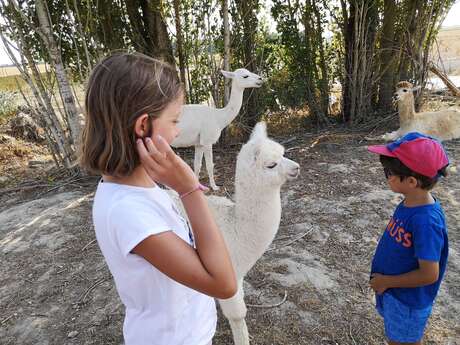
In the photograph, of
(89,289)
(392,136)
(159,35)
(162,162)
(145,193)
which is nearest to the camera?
(162,162)

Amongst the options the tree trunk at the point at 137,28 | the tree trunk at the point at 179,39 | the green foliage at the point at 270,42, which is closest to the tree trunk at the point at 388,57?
the green foliage at the point at 270,42

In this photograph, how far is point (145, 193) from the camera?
97cm

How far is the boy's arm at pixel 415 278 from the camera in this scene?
1387 mm

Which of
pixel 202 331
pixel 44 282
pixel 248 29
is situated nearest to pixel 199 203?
pixel 202 331

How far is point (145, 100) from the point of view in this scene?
924 millimetres

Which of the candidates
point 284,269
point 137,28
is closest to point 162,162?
point 284,269

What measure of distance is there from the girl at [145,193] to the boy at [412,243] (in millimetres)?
869

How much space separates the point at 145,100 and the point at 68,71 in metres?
5.41

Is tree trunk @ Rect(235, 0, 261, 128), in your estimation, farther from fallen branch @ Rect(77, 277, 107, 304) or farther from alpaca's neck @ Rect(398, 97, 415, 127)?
fallen branch @ Rect(77, 277, 107, 304)

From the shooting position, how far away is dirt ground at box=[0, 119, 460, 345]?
8.04ft

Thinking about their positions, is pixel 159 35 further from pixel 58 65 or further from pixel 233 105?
pixel 233 105

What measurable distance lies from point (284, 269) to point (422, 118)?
3.73 m

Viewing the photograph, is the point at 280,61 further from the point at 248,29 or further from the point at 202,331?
the point at 202,331

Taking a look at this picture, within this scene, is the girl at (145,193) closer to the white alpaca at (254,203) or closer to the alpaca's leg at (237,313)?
the white alpaca at (254,203)
